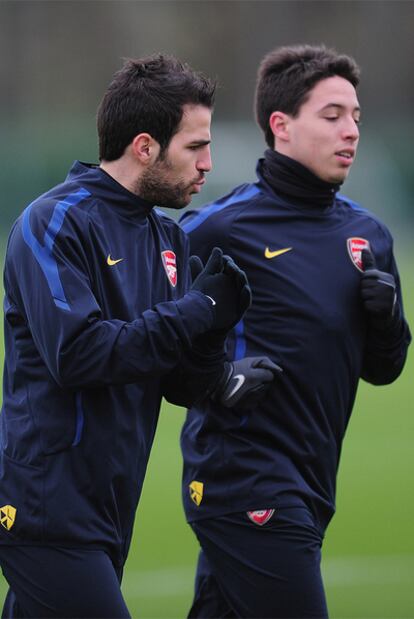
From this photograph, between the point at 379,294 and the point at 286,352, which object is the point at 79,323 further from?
the point at 379,294

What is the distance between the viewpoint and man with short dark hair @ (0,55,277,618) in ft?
10.8

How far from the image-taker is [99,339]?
3.28m

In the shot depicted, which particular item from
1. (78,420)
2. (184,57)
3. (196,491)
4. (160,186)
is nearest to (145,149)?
(160,186)

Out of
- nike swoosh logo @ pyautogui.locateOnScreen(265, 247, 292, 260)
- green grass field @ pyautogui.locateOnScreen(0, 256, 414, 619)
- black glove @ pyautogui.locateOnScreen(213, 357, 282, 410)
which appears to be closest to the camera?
black glove @ pyautogui.locateOnScreen(213, 357, 282, 410)

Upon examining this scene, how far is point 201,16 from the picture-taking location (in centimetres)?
2738

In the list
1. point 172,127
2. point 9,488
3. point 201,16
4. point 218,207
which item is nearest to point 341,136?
point 218,207

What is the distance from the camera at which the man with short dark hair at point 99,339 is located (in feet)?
10.8

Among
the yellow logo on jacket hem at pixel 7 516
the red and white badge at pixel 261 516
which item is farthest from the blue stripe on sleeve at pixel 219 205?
the yellow logo on jacket hem at pixel 7 516

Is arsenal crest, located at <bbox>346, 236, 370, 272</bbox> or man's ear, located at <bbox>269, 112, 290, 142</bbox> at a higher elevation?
man's ear, located at <bbox>269, 112, 290, 142</bbox>

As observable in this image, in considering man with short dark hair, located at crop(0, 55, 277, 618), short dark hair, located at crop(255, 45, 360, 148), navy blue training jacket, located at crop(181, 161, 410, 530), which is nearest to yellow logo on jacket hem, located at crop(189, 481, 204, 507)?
navy blue training jacket, located at crop(181, 161, 410, 530)

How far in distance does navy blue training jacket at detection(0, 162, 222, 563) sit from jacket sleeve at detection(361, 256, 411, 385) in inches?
47.4

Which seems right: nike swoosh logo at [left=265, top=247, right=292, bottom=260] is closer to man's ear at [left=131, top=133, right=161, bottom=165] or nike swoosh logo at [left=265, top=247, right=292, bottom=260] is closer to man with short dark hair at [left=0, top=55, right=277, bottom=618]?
man with short dark hair at [left=0, top=55, right=277, bottom=618]

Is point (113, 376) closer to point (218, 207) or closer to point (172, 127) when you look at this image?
point (172, 127)

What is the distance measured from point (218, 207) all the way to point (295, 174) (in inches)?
11.5
